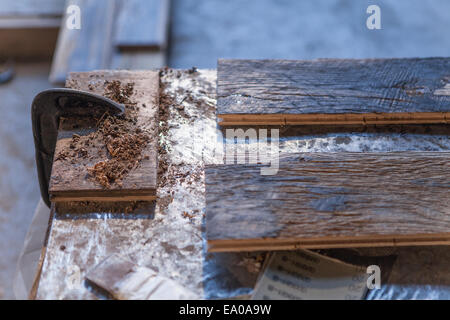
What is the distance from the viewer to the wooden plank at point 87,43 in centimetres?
312

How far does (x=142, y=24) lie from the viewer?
325 centimetres

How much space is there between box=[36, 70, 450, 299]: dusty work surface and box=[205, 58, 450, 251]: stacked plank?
0.08 m

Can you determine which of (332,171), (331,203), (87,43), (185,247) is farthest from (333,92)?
(87,43)

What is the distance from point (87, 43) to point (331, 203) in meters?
2.41

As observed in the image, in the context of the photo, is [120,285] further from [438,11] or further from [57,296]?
[438,11]

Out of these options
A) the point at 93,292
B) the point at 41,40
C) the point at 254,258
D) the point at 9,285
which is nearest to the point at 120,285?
the point at 93,292

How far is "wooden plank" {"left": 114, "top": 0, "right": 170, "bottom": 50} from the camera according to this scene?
10.2ft

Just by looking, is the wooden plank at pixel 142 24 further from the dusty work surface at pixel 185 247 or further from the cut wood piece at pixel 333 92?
the dusty work surface at pixel 185 247

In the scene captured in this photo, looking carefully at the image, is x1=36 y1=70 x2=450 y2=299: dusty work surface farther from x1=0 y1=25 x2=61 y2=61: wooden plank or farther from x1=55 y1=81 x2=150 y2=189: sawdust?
x1=0 y1=25 x2=61 y2=61: wooden plank

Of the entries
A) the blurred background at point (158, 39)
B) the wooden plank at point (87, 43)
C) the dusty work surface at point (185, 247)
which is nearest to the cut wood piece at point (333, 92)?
the dusty work surface at point (185, 247)

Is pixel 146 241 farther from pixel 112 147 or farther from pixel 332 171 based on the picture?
pixel 332 171

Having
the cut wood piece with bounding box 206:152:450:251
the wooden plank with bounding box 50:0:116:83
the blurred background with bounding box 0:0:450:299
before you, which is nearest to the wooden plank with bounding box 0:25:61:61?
the blurred background with bounding box 0:0:450:299

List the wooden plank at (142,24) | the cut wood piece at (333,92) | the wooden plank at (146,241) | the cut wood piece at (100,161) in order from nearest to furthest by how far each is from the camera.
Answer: the wooden plank at (146,241), the cut wood piece at (100,161), the cut wood piece at (333,92), the wooden plank at (142,24)

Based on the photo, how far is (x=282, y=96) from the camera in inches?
74.5
